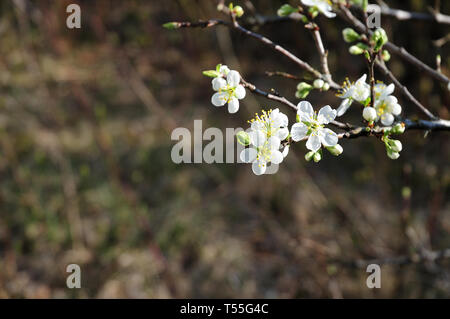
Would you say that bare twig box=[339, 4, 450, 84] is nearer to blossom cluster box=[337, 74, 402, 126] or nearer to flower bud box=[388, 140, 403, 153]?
blossom cluster box=[337, 74, 402, 126]

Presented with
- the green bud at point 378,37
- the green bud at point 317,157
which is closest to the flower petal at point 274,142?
the green bud at point 317,157

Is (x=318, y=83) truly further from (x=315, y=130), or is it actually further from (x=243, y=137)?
(x=243, y=137)

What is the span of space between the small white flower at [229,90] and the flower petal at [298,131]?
165mm

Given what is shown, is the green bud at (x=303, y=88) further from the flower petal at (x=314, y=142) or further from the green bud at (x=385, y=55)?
the green bud at (x=385, y=55)

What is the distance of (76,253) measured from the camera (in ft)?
8.00

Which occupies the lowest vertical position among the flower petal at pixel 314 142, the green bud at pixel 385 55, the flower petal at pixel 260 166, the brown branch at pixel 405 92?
the flower petal at pixel 260 166

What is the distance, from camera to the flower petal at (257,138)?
914mm

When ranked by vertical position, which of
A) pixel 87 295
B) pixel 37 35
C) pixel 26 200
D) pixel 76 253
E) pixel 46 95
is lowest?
pixel 87 295

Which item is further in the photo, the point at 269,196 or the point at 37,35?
the point at 37,35

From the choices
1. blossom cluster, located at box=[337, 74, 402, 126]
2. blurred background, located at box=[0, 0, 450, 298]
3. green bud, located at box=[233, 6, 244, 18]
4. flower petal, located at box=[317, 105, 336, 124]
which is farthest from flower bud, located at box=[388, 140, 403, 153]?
blurred background, located at box=[0, 0, 450, 298]

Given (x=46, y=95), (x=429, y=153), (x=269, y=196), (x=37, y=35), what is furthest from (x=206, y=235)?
(x=37, y=35)

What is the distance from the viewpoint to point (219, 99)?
1.01m

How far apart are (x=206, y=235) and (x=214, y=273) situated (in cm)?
27

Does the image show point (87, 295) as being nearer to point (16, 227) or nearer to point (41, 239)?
point (41, 239)
